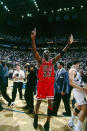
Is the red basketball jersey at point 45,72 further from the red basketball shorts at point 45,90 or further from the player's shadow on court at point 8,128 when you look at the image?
the player's shadow on court at point 8,128

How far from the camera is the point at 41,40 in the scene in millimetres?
32312

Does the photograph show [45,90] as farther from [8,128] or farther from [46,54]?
[8,128]

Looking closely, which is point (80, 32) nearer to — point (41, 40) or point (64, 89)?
point (41, 40)

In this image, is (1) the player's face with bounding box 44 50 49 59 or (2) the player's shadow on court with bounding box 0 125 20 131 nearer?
(2) the player's shadow on court with bounding box 0 125 20 131

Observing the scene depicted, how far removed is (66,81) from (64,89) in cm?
29

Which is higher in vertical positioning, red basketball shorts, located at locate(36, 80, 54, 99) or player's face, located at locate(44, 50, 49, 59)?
player's face, located at locate(44, 50, 49, 59)

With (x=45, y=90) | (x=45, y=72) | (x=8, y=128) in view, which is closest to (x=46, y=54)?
(x=45, y=72)

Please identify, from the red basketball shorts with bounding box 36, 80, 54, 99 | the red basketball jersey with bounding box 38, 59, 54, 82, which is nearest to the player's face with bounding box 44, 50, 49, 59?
the red basketball jersey with bounding box 38, 59, 54, 82

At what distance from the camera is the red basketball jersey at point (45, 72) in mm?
3339

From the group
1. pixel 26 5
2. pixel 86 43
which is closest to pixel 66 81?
pixel 26 5

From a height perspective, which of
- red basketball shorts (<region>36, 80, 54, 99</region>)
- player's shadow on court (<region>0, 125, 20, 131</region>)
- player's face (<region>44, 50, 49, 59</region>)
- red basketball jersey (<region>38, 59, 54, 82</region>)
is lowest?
player's shadow on court (<region>0, 125, 20, 131</region>)

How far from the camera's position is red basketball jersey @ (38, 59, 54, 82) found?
11.0 feet

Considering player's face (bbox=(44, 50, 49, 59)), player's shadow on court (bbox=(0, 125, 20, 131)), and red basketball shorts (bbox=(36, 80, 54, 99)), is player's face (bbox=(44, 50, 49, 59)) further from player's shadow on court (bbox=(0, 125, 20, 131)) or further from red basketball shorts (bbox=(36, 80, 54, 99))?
player's shadow on court (bbox=(0, 125, 20, 131))

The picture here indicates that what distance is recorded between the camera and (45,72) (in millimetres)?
3369
